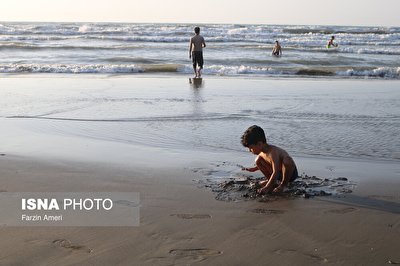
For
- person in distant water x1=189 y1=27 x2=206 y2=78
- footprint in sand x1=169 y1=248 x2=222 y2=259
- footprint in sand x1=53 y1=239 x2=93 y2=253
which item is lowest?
footprint in sand x1=169 y1=248 x2=222 y2=259

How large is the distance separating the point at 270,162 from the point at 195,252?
1744 millimetres

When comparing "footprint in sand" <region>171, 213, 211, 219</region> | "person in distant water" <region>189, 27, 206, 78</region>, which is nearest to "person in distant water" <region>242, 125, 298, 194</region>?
"footprint in sand" <region>171, 213, 211, 219</region>

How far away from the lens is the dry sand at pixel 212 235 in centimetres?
328

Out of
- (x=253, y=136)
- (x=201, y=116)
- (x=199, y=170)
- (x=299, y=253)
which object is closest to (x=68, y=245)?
(x=299, y=253)

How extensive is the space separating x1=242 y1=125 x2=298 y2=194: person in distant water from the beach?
274 millimetres

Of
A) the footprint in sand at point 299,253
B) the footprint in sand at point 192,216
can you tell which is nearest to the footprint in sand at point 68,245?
the footprint in sand at point 192,216

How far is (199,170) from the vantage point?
5.53 meters

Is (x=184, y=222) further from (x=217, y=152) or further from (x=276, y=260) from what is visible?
(x=217, y=152)

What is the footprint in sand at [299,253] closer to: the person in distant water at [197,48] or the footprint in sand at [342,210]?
the footprint in sand at [342,210]

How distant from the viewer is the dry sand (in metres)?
3.28

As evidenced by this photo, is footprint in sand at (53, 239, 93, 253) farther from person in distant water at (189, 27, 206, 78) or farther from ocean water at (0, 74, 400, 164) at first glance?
person in distant water at (189, 27, 206, 78)

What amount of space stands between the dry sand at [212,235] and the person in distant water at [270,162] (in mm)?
296

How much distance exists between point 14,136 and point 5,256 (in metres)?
4.23

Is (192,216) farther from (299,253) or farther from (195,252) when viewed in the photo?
(299,253)
